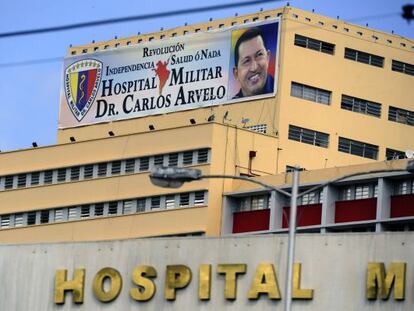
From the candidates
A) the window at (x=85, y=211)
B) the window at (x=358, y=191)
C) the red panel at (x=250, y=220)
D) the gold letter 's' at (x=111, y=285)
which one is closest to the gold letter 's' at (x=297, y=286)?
the gold letter 's' at (x=111, y=285)

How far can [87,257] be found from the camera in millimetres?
63781

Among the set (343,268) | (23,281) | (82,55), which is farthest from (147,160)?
(343,268)

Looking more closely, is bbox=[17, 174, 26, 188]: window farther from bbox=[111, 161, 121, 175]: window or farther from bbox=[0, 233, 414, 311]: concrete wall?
bbox=[0, 233, 414, 311]: concrete wall

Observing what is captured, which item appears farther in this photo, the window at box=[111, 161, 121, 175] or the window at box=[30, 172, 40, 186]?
the window at box=[30, 172, 40, 186]

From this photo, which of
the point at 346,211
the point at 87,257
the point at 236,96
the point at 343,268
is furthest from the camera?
the point at 236,96

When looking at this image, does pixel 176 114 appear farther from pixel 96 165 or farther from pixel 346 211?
pixel 346 211

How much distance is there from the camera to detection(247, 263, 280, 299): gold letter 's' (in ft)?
193

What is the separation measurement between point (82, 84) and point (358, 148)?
1898 centimetres

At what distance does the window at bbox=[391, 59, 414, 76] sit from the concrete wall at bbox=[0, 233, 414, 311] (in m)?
59.2

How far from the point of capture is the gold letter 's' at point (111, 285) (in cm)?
6272

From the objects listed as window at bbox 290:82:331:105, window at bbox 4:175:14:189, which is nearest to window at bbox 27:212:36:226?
window at bbox 4:175:14:189

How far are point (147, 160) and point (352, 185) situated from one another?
15135 mm

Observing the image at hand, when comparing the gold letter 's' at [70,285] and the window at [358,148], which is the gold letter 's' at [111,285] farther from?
the window at [358,148]

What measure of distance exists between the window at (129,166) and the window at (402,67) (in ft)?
61.3
